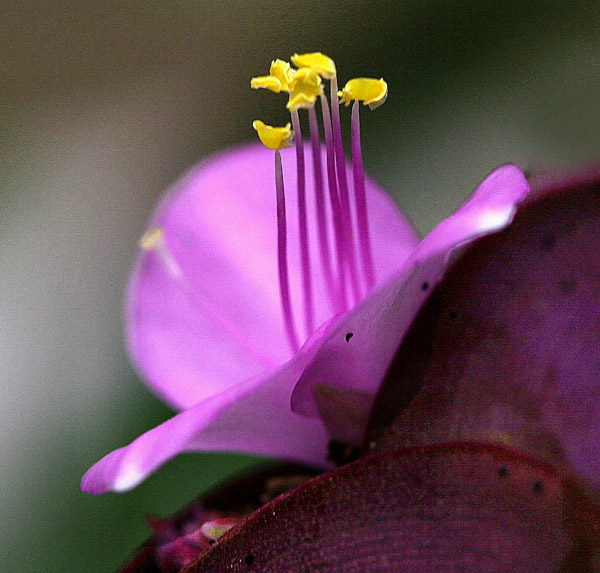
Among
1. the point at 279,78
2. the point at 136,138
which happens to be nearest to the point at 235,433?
the point at 279,78

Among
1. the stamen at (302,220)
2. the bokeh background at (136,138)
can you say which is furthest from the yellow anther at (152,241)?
the bokeh background at (136,138)

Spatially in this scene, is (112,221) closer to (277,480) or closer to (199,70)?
(199,70)

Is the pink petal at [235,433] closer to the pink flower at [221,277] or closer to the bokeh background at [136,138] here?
the pink flower at [221,277]

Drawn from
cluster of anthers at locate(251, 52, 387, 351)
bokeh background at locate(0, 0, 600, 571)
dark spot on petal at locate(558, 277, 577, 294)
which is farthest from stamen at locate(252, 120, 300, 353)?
bokeh background at locate(0, 0, 600, 571)

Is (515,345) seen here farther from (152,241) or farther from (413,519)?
(152,241)

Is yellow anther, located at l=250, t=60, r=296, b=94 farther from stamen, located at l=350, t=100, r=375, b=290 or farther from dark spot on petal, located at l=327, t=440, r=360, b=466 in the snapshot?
dark spot on petal, located at l=327, t=440, r=360, b=466

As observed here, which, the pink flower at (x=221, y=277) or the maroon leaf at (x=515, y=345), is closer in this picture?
the maroon leaf at (x=515, y=345)
